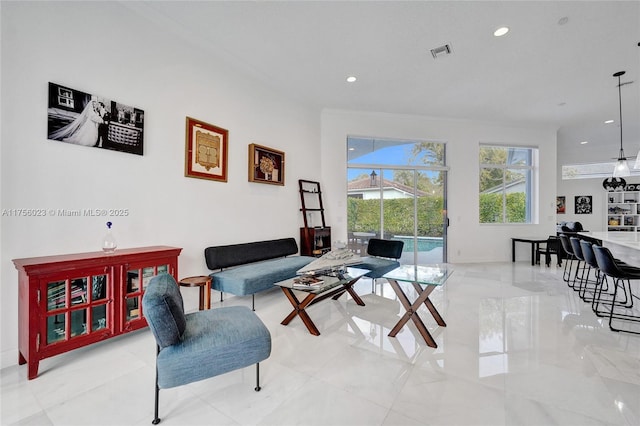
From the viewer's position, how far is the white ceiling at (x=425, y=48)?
9.94 feet

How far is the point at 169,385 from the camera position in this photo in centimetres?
157

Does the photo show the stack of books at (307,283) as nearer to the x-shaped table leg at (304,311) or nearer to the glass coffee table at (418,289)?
the x-shaped table leg at (304,311)

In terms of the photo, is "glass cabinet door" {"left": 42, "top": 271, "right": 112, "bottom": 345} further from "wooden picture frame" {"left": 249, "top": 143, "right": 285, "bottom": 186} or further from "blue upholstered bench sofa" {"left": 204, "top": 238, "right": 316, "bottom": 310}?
"wooden picture frame" {"left": 249, "top": 143, "right": 285, "bottom": 186}

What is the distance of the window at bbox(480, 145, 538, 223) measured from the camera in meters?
6.90

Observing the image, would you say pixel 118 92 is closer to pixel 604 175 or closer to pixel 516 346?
pixel 516 346

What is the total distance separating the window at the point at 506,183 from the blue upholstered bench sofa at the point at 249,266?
511cm

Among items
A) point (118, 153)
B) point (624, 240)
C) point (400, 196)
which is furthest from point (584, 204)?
point (118, 153)

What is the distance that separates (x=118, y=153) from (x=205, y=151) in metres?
1.04

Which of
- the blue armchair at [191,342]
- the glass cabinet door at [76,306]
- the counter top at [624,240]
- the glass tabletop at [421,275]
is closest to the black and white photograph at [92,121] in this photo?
the glass cabinet door at [76,306]

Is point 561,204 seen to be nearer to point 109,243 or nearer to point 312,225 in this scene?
point 312,225

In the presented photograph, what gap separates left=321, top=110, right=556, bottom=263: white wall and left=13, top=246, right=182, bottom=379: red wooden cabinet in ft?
13.1

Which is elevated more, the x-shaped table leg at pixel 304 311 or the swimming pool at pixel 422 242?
the swimming pool at pixel 422 242

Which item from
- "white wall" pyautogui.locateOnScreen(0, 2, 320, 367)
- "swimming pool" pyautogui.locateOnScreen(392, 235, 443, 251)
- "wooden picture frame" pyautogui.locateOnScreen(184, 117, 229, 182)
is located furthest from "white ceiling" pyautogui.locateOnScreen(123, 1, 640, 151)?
"swimming pool" pyautogui.locateOnScreen(392, 235, 443, 251)

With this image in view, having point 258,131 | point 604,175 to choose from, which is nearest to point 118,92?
point 258,131
